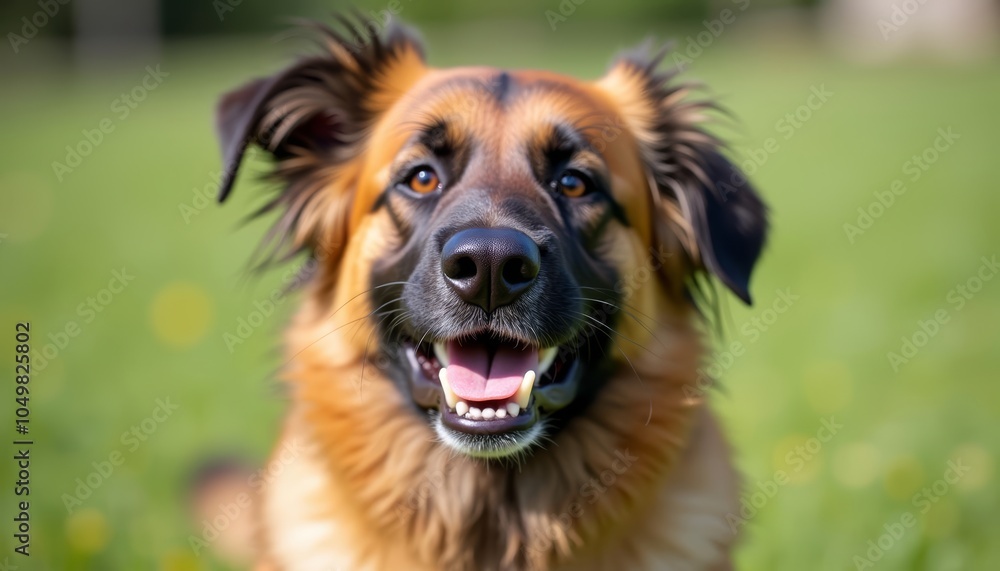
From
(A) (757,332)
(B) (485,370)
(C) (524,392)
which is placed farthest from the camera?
(A) (757,332)

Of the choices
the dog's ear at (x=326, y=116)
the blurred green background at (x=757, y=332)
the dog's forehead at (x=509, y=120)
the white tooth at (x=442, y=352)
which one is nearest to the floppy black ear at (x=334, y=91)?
the dog's ear at (x=326, y=116)

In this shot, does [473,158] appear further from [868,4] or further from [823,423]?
[868,4]

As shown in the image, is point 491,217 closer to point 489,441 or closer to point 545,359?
point 545,359

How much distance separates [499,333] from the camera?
2885 mm

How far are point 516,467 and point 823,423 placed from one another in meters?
2.83

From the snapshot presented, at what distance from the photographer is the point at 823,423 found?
5.24 meters

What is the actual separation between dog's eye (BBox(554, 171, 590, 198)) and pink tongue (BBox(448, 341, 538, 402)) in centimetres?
62

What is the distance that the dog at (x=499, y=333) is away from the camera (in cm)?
290

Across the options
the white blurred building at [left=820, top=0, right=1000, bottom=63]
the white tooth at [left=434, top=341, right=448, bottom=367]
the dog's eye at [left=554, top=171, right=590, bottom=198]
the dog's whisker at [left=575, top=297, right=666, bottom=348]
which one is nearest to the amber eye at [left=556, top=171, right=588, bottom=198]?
the dog's eye at [left=554, top=171, right=590, bottom=198]

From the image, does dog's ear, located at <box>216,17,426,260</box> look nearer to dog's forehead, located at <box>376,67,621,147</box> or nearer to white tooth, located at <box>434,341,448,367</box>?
dog's forehead, located at <box>376,67,621,147</box>

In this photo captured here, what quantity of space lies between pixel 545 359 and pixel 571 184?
666 mm

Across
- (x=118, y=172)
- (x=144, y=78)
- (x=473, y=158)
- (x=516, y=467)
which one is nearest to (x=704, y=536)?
A: (x=516, y=467)

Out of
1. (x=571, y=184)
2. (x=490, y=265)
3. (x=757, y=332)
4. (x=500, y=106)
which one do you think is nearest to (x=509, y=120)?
(x=500, y=106)

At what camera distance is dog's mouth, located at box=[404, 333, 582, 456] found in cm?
280
